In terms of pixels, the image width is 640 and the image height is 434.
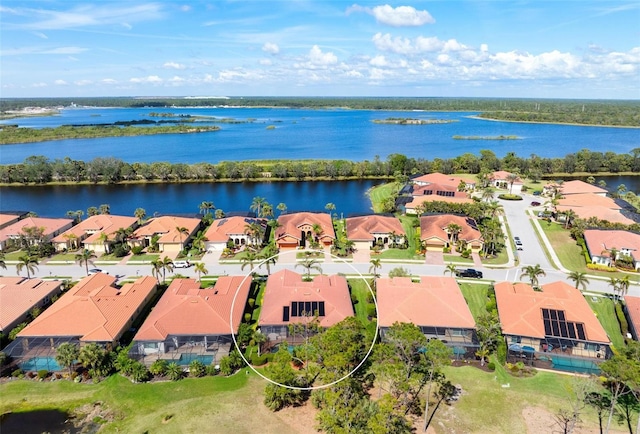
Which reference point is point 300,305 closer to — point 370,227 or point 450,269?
point 450,269

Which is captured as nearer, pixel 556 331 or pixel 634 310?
pixel 556 331

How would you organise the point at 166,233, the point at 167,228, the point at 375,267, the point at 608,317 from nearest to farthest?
the point at 608,317 → the point at 375,267 → the point at 166,233 → the point at 167,228

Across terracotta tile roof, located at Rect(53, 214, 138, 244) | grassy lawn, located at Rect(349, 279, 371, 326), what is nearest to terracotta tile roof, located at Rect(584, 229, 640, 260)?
grassy lawn, located at Rect(349, 279, 371, 326)

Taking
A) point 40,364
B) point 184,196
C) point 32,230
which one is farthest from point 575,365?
A: point 184,196

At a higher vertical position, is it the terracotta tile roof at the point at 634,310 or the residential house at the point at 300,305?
the residential house at the point at 300,305

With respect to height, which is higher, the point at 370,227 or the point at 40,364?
the point at 370,227

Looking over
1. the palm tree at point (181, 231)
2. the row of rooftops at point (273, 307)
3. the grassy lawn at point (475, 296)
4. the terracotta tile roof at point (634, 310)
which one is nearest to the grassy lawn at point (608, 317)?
the terracotta tile roof at point (634, 310)

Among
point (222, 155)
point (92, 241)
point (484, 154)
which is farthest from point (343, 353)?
point (222, 155)

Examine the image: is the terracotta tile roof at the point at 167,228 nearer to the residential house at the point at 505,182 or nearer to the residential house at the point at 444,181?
the residential house at the point at 444,181
